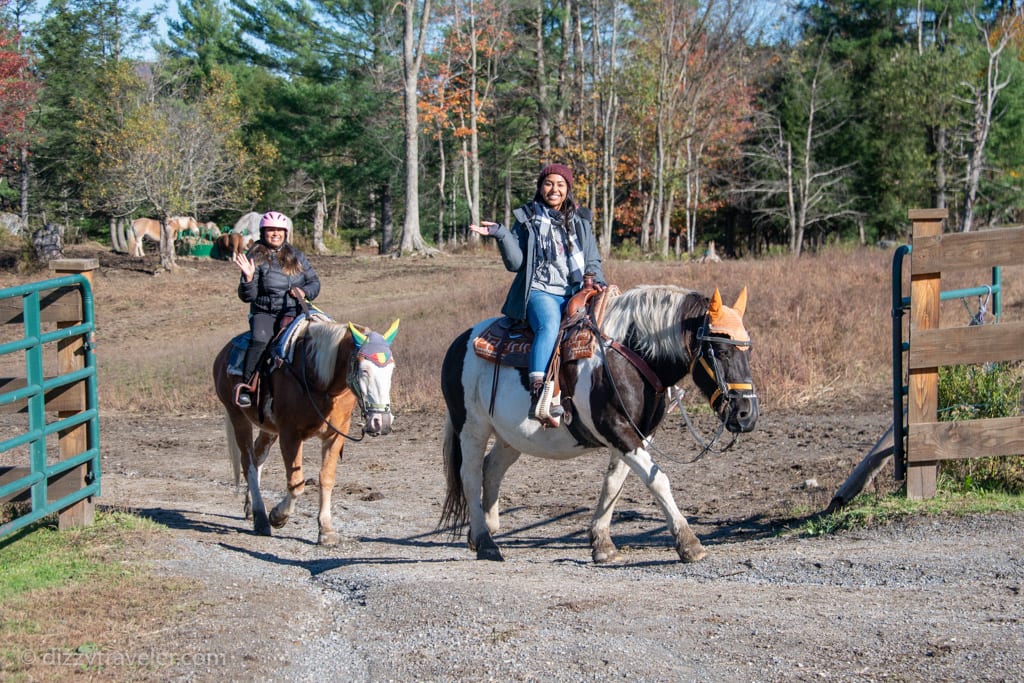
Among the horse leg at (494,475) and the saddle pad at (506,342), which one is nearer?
the saddle pad at (506,342)

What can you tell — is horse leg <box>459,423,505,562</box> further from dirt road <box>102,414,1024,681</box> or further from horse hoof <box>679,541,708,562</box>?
horse hoof <box>679,541,708,562</box>

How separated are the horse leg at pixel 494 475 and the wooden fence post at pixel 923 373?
3105 millimetres

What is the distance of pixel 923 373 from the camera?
770cm

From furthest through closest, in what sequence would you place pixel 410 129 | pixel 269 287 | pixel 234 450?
pixel 410 129, pixel 234 450, pixel 269 287

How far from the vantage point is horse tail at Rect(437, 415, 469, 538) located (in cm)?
839

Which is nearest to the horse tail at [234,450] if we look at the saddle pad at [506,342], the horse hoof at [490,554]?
the horse hoof at [490,554]

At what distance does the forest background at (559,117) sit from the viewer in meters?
39.2

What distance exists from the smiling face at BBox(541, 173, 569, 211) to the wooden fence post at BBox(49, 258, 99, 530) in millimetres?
3828

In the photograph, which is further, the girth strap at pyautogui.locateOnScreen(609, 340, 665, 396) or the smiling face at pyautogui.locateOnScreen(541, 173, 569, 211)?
the smiling face at pyautogui.locateOnScreen(541, 173, 569, 211)

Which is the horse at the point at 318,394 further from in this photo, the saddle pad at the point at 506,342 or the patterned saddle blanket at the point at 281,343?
the saddle pad at the point at 506,342

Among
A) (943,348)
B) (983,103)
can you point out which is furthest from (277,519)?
(983,103)

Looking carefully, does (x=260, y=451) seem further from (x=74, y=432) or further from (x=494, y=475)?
(x=494, y=475)

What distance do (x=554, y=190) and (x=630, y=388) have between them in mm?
1613

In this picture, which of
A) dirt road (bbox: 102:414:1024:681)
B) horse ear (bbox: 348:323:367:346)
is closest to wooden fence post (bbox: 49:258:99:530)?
dirt road (bbox: 102:414:1024:681)
